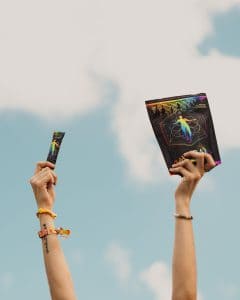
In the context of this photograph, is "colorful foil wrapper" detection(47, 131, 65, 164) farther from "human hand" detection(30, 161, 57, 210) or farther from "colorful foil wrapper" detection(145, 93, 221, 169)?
"colorful foil wrapper" detection(145, 93, 221, 169)

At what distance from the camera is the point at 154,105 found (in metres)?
6.20

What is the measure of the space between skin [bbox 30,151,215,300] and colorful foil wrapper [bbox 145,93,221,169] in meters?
0.14

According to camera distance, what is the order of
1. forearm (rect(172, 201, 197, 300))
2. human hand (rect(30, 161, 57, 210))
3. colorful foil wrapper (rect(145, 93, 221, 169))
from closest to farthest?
forearm (rect(172, 201, 197, 300)), colorful foil wrapper (rect(145, 93, 221, 169)), human hand (rect(30, 161, 57, 210))

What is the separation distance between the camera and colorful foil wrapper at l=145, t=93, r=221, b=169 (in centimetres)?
620

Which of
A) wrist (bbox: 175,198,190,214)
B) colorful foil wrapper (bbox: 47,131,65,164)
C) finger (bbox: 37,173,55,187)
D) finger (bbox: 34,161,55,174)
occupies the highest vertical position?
colorful foil wrapper (bbox: 47,131,65,164)

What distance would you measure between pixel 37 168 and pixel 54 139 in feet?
1.50

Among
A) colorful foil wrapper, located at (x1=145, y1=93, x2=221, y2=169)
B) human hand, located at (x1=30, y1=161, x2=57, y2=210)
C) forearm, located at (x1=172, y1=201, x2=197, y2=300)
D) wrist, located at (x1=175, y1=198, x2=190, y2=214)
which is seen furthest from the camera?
human hand, located at (x1=30, y1=161, x2=57, y2=210)

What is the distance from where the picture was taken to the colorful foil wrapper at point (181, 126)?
6195mm

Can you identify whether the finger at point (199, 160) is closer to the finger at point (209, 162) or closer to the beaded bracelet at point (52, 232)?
the finger at point (209, 162)

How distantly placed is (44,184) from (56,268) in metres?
1.09

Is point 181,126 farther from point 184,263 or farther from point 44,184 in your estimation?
point 44,184

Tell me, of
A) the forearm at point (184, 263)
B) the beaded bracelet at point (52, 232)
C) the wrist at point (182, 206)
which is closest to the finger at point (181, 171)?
the wrist at point (182, 206)

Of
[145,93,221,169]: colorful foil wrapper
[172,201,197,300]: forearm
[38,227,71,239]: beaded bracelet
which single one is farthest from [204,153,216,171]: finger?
[38,227,71,239]: beaded bracelet

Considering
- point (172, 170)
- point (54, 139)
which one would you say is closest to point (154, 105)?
point (172, 170)
